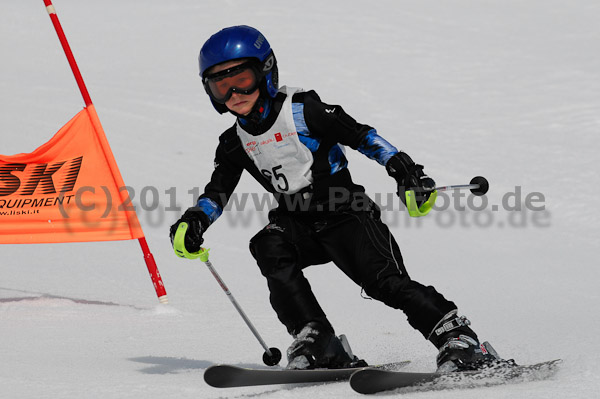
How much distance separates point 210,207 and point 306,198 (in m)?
0.65

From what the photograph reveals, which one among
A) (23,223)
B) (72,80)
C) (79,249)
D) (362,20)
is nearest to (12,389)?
(23,223)

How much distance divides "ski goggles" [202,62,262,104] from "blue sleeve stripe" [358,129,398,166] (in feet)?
2.35

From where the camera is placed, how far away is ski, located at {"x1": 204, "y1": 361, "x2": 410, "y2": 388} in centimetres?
416

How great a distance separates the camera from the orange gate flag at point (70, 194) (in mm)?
7273

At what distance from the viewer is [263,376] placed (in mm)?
4293

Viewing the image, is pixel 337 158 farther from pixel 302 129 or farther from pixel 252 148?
pixel 252 148

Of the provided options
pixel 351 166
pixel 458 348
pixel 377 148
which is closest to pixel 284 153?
pixel 377 148

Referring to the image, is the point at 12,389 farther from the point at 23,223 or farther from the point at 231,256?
the point at 231,256

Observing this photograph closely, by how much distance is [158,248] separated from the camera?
31.2ft

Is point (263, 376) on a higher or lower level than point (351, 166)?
lower

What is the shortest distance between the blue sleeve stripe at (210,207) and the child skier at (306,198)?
6 centimetres

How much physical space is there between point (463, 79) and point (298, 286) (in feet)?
41.5

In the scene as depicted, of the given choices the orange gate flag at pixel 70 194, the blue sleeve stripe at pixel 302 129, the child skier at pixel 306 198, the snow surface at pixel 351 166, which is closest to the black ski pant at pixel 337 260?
the child skier at pixel 306 198

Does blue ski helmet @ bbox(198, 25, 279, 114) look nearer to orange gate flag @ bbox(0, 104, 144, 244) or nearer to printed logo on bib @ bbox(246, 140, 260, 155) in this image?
printed logo on bib @ bbox(246, 140, 260, 155)
